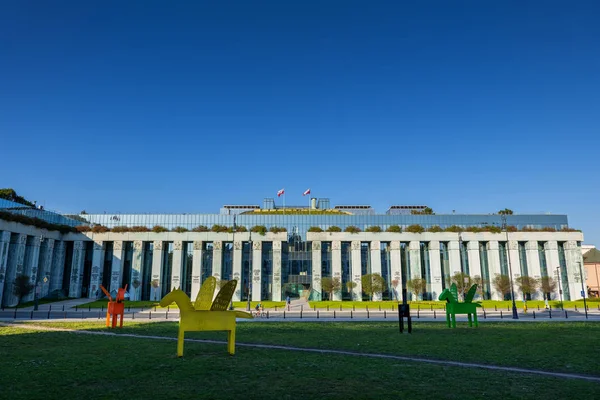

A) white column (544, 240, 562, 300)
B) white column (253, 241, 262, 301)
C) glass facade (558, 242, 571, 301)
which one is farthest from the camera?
white column (544, 240, 562, 300)

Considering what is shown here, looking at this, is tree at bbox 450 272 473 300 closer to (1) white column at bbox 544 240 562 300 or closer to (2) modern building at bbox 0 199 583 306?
(2) modern building at bbox 0 199 583 306

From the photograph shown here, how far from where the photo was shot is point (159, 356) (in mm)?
17219

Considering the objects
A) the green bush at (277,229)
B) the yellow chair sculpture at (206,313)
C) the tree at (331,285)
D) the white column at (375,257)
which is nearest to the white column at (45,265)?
the green bush at (277,229)

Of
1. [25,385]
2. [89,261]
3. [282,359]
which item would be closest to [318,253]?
[89,261]

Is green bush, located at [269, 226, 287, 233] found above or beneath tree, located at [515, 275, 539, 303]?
above

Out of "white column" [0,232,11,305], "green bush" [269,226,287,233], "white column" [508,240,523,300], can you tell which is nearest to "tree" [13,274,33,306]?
"white column" [0,232,11,305]

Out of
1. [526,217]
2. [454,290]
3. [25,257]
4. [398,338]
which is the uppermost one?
[526,217]

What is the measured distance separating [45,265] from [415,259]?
74498 mm

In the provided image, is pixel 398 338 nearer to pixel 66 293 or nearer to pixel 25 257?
pixel 25 257

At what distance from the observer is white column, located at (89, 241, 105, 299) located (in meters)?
83.6

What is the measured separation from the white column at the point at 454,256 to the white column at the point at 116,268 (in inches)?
2761

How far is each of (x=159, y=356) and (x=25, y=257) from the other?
6948 cm

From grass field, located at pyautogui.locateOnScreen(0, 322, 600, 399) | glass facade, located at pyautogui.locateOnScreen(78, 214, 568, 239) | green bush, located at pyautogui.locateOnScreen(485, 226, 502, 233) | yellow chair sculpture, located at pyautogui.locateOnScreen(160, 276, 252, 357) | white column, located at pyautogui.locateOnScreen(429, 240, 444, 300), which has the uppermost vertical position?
glass facade, located at pyautogui.locateOnScreen(78, 214, 568, 239)

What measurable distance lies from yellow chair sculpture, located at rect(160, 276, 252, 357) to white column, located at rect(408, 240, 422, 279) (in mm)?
74891
